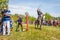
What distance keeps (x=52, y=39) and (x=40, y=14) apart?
12.2ft

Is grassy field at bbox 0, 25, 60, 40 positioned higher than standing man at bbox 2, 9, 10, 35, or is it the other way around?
standing man at bbox 2, 9, 10, 35

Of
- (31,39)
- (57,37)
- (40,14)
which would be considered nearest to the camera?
(31,39)

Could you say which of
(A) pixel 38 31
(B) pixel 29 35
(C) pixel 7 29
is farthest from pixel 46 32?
(C) pixel 7 29

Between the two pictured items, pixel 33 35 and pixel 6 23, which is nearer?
pixel 6 23

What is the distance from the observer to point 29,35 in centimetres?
2166

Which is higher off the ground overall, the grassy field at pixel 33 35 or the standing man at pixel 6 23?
the standing man at pixel 6 23

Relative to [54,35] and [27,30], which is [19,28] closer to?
[27,30]

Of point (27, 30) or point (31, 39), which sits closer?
point (31, 39)

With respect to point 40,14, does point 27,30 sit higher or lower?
lower

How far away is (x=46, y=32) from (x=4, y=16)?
15.6 feet

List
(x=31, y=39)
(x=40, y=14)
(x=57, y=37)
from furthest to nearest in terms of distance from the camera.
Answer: (x=40, y=14)
(x=57, y=37)
(x=31, y=39)

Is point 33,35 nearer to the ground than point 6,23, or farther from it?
nearer to the ground

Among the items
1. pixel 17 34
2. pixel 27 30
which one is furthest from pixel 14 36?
pixel 27 30

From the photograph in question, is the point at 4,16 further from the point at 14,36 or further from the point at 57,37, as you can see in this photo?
the point at 57,37
